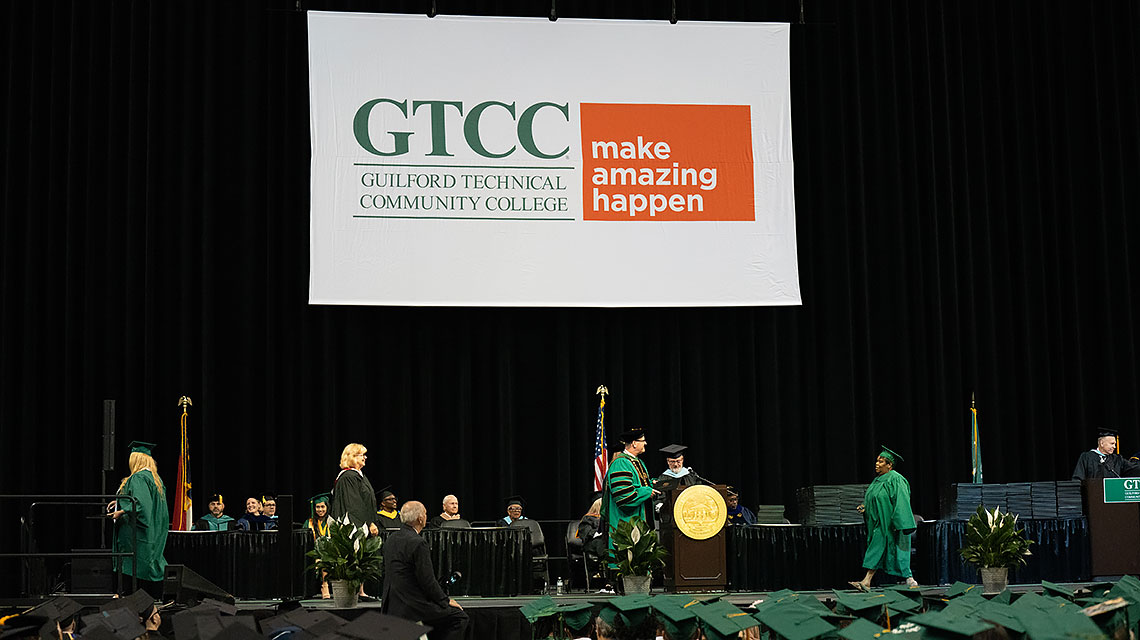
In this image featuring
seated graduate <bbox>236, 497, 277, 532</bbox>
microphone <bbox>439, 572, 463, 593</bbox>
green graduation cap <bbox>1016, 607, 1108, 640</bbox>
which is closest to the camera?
green graduation cap <bbox>1016, 607, 1108, 640</bbox>

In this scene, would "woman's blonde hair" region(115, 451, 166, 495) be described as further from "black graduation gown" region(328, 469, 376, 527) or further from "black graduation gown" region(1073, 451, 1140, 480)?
"black graduation gown" region(1073, 451, 1140, 480)

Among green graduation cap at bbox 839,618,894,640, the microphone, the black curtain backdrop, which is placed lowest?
the microphone

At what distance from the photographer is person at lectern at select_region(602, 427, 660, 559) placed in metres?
9.91

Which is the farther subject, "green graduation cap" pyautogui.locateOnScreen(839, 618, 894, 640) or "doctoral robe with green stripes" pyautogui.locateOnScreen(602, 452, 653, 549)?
"doctoral robe with green stripes" pyautogui.locateOnScreen(602, 452, 653, 549)

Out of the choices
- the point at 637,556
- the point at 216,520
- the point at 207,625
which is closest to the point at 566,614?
the point at 207,625

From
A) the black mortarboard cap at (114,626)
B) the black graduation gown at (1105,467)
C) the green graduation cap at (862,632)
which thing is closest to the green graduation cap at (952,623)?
the green graduation cap at (862,632)

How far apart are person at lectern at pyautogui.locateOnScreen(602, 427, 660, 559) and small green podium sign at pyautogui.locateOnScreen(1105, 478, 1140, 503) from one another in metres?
4.06

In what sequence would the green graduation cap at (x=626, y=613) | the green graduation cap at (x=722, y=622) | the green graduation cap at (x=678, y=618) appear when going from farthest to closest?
the green graduation cap at (x=626, y=613)
the green graduation cap at (x=678, y=618)
the green graduation cap at (x=722, y=622)

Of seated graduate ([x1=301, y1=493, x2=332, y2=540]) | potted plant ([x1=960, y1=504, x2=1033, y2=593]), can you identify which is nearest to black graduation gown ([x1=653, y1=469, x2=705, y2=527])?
potted plant ([x1=960, y1=504, x2=1033, y2=593])

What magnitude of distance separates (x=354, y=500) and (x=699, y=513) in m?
2.64

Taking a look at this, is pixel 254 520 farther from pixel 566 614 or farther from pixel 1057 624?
pixel 1057 624

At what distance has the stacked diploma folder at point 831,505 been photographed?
1106cm

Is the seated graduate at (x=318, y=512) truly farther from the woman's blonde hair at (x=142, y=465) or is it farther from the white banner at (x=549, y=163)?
the white banner at (x=549, y=163)

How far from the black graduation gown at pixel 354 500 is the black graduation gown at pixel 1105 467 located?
631 centimetres
